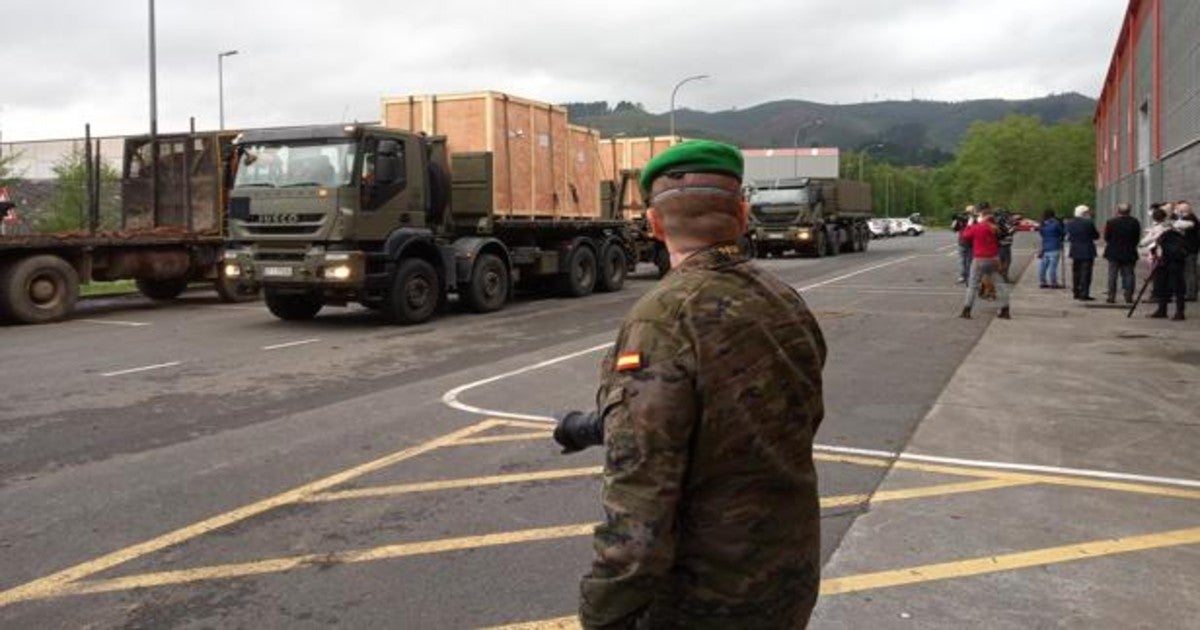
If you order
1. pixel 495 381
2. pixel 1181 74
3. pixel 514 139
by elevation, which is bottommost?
pixel 495 381

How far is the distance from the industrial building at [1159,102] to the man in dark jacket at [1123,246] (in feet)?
11.0

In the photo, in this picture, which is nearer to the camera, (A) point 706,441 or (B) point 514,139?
(A) point 706,441

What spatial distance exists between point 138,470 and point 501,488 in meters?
2.30

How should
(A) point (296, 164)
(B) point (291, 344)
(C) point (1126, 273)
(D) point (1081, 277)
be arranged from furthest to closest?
(D) point (1081, 277) < (C) point (1126, 273) < (A) point (296, 164) < (B) point (291, 344)

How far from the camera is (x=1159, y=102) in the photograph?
1062 inches

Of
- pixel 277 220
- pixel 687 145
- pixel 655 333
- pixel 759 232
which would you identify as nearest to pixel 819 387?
pixel 655 333

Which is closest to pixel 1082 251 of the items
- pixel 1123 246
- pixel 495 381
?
pixel 1123 246

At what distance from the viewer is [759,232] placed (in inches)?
1362

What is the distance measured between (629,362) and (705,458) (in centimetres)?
24

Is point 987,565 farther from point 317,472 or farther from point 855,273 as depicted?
point 855,273

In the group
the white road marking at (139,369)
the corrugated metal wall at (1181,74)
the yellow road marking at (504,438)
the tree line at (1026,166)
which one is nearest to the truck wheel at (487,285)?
the white road marking at (139,369)

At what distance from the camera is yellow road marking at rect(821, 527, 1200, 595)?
4.40m

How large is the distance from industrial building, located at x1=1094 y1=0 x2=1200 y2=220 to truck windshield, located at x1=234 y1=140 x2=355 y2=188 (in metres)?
15.1

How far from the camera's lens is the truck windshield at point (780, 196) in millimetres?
34656
